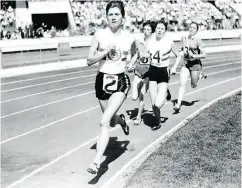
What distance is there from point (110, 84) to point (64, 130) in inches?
140

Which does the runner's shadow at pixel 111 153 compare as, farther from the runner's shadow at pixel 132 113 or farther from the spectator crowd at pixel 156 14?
the spectator crowd at pixel 156 14

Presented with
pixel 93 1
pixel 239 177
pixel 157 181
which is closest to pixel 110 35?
pixel 157 181

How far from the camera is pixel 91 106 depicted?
1252 cm

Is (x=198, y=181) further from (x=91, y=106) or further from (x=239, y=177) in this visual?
(x=91, y=106)

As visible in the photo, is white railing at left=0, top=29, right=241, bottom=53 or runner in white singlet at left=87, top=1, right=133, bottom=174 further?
white railing at left=0, top=29, right=241, bottom=53

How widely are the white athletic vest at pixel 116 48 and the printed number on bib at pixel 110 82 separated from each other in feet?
0.22

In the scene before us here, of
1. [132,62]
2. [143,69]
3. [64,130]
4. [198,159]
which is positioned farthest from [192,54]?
[198,159]

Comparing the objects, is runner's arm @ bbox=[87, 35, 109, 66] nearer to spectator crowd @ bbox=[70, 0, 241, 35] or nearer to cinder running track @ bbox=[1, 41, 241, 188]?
cinder running track @ bbox=[1, 41, 241, 188]

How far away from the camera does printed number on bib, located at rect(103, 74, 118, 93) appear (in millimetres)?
6352

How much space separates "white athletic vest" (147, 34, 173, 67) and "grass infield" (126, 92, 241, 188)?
1364 millimetres

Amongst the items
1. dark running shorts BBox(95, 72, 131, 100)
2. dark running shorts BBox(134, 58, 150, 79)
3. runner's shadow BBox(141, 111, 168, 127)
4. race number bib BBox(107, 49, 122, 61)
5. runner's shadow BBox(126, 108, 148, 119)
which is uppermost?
race number bib BBox(107, 49, 122, 61)

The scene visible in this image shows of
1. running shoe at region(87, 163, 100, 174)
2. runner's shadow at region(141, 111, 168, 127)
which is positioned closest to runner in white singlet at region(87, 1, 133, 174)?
running shoe at region(87, 163, 100, 174)

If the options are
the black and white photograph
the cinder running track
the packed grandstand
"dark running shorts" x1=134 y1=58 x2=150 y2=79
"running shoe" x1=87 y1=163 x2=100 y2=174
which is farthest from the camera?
the packed grandstand

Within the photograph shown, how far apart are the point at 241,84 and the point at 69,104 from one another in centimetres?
644
